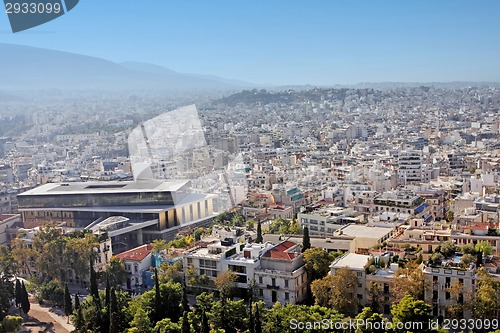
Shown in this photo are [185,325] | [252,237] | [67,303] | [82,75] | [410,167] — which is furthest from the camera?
[82,75]

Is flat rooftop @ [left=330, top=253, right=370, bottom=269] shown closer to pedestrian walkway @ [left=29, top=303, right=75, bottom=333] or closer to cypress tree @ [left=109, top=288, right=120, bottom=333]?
cypress tree @ [left=109, top=288, right=120, bottom=333]

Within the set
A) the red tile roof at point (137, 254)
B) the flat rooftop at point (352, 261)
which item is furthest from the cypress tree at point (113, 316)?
the flat rooftop at point (352, 261)

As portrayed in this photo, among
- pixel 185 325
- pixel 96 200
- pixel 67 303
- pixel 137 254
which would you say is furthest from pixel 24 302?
pixel 96 200

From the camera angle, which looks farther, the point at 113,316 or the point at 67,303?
the point at 67,303

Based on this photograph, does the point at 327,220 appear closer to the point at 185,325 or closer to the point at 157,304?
the point at 157,304

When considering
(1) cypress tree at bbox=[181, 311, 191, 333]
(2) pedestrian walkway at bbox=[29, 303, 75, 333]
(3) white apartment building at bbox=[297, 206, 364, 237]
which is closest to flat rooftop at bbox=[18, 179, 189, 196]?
(3) white apartment building at bbox=[297, 206, 364, 237]

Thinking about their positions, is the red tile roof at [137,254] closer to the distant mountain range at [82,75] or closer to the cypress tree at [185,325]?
the cypress tree at [185,325]

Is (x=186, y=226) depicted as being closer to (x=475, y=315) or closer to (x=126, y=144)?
(x=475, y=315)

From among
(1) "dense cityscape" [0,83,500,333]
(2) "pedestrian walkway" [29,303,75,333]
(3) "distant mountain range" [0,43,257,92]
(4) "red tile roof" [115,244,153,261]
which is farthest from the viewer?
(3) "distant mountain range" [0,43,257,92]
